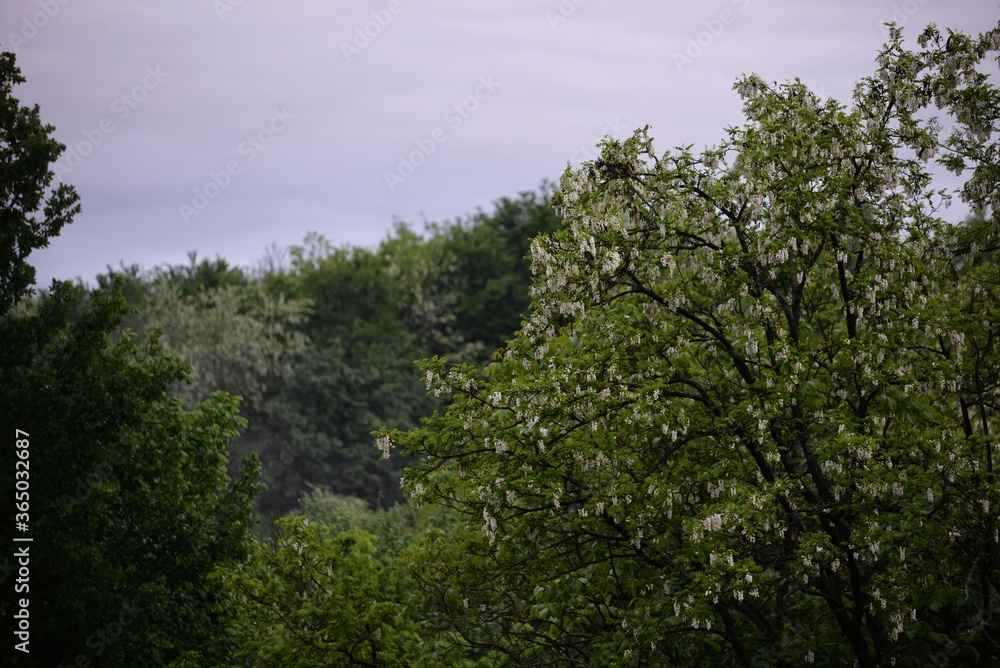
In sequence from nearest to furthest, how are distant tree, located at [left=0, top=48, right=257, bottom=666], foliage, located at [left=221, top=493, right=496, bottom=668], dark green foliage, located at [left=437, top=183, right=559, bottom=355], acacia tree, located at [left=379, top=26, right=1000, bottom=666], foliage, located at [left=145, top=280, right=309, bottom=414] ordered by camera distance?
1. acacia tree, located at [left=379, top=26, right=1000, bottom=666]
2. foliage, located at [left=221, top=493, right=496, bottom=668]
3. distant tree, located at [left=0, top=48, right=257, bottom=666]
4. foliage, located at [left=145, top=280, right=309, bottom=414]
5. dark green foliage, located at [left=437, top=183, right=559, bottom=355]

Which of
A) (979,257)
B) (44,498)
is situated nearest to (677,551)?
(979,257)

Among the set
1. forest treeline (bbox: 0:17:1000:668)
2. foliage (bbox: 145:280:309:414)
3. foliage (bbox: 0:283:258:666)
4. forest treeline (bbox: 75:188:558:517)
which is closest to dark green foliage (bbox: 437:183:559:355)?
forest treeline (bbox: 75:188:558:517)

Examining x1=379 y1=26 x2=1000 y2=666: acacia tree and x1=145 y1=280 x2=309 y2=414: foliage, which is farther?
x1=145 y1=280 x2=309 y2=414: foliage

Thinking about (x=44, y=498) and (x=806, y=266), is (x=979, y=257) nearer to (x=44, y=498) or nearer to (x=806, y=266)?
(x=806, y=266)

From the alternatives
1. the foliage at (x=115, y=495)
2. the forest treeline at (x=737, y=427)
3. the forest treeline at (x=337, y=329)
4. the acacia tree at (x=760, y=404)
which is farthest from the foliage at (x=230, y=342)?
the acacia tree at (x=760, y=404)

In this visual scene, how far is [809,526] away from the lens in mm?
10742

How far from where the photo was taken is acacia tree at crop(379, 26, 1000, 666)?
9.34 m

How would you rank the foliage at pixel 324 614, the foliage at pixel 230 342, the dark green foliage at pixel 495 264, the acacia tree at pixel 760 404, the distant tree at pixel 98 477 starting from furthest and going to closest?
the dark green foliage at pixel 495 264, the foliage at pixel 230 342, the distant tree at pixel 98 477, the foliage at pixel 324 614, the acacia tree at pixel 760 404

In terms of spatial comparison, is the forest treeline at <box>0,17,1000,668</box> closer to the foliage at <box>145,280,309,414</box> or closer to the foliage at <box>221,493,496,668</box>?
the foliage at <box>221,493,496,668</box>

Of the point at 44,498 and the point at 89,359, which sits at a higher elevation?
the point at 89,359

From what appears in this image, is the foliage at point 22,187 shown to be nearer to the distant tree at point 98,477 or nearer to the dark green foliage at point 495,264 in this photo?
the distant tree at point 98,477

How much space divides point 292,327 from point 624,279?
58550 millimetres

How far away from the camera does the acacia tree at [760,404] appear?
9344 mm

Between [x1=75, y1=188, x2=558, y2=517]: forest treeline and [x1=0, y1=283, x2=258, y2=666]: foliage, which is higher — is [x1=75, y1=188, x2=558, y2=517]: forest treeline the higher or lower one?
the higher one
